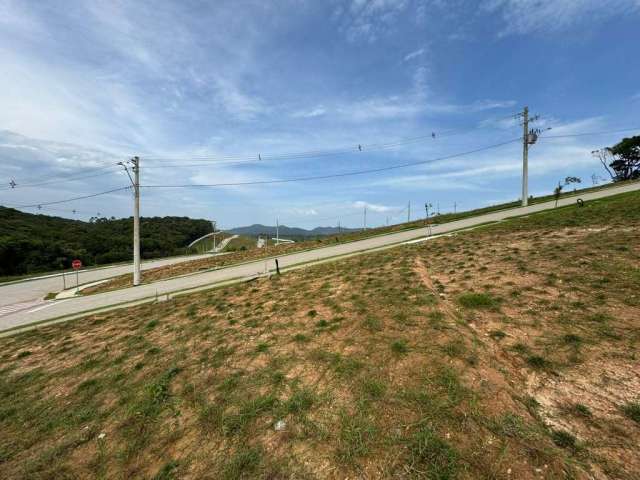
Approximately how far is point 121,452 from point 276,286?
308 inches

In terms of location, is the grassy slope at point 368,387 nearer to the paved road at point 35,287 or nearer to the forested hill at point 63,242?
the paved road at point 35,287

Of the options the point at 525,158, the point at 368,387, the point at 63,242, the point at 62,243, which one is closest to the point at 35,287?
the point at 62,243

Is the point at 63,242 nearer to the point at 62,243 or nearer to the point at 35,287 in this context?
the point at 62,243

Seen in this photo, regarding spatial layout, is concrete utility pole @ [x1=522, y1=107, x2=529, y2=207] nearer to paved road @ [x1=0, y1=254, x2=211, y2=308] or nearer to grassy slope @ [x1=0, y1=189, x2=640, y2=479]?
grassy slope @ [x1=0, y1=189, x2=640, y2=479]

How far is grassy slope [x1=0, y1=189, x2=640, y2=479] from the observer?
3312mm

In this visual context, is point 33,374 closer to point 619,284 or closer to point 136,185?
point 619,284

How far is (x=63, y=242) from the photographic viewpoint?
59.6 meters

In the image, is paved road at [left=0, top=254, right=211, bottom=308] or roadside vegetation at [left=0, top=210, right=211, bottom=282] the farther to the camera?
roadside vegetation at [left=0, top=210, right=211, bottom=282]

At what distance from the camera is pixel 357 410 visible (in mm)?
3984

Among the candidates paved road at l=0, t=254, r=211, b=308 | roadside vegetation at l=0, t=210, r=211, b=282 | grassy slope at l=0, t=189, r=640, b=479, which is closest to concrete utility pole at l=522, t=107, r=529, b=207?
grassy slope at l=0, t=189, r=640, b=479

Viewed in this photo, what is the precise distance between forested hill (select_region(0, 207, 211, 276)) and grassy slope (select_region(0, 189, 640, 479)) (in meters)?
61.1

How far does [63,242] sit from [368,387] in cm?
7824

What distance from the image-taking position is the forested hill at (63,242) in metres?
50.9

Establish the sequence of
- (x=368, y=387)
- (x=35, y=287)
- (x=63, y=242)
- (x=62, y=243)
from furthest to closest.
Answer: (x=63, y=242) → (x=62, y=243) → (x=35, y=287) → (x=368, y=387)
